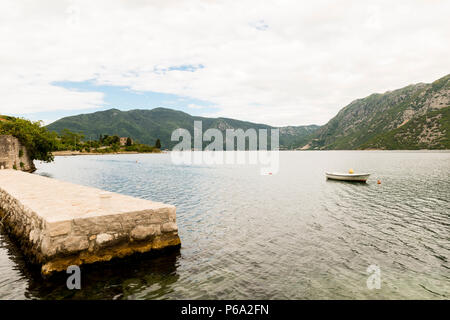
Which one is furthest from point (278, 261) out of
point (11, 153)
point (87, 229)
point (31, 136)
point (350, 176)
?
point (31, 136)

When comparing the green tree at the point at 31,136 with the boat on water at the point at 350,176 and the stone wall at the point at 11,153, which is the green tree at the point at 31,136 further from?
the boat on water at the point at 350,176

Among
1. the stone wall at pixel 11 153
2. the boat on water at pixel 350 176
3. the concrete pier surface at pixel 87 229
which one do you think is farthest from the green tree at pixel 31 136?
the boat on water at pixel 350 176

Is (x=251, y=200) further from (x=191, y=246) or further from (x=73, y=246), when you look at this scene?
(x=73, y=246)

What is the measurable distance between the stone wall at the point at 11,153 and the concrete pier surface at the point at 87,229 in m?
35.1

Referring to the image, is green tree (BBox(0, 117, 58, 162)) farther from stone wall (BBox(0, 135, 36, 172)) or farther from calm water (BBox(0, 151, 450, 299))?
calm water (BBox(0, 151, 450, 299))

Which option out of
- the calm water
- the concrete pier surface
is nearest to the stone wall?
the calm water

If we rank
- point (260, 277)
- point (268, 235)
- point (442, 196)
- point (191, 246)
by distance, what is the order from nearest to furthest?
1. point (260, 277)
2. point (191, 246)
3. point (268, 235)
4. point (442, 196)

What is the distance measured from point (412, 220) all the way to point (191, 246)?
18.2 metres

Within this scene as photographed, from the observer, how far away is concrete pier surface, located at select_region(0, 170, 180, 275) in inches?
381

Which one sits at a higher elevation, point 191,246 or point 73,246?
point 73,246
